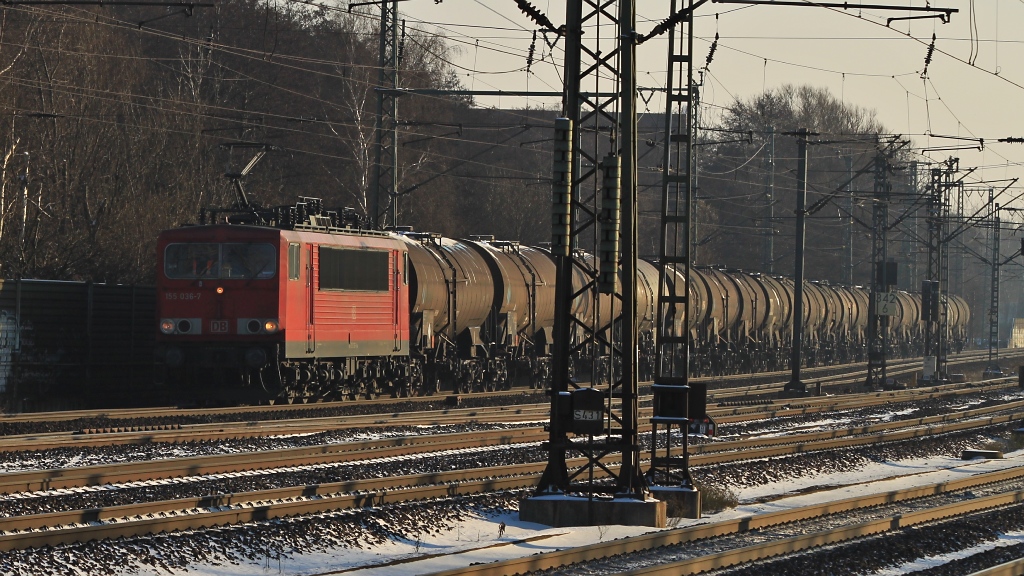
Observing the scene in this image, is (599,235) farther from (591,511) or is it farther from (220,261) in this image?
(220,261)

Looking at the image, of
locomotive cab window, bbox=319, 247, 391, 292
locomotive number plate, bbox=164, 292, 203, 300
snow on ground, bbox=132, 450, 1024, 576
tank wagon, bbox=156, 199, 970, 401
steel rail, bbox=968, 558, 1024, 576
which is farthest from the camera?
locomotive cab window, bbox=319, 247, 391, 292

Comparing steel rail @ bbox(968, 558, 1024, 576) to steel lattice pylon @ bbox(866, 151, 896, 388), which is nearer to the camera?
steel rail @ bbox(968, 558, 1024, 576)

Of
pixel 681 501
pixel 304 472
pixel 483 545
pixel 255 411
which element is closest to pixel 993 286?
pixel 255 411

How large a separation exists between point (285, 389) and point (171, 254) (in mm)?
3299

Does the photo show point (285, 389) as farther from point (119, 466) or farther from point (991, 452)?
point (991, 452)

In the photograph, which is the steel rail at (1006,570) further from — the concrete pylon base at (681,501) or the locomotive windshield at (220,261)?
the locomotive windshield at (220,261)

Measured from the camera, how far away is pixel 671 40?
14859 millimetres

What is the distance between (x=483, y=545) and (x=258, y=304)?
13.6 metres

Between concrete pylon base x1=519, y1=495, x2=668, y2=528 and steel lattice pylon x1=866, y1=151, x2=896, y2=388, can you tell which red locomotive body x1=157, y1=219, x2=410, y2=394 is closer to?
concrete pylon base x1=519, y1=495, x2=668, y2=528

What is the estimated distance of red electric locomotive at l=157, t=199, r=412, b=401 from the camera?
24750mm

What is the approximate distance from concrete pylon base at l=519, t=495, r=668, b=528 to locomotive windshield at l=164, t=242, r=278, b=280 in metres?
12.3

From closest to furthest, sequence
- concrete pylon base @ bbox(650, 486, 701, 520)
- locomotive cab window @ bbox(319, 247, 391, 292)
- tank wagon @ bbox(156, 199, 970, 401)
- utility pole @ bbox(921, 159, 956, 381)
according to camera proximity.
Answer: concrete pylon base @ bbox(650, 486, 701, 520) < tank wagon @ bbox(156, 199, 970, 401) < locomotive cab window @ bbox(319, 247, 391, 292) < utility pole @ bbox(921, 159, 956, 381)

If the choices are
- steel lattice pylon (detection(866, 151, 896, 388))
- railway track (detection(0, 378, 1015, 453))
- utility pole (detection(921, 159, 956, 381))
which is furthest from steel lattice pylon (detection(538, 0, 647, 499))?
utility pole (detection(921, 159, 956, 381))

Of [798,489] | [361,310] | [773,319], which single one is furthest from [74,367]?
[773,319]
